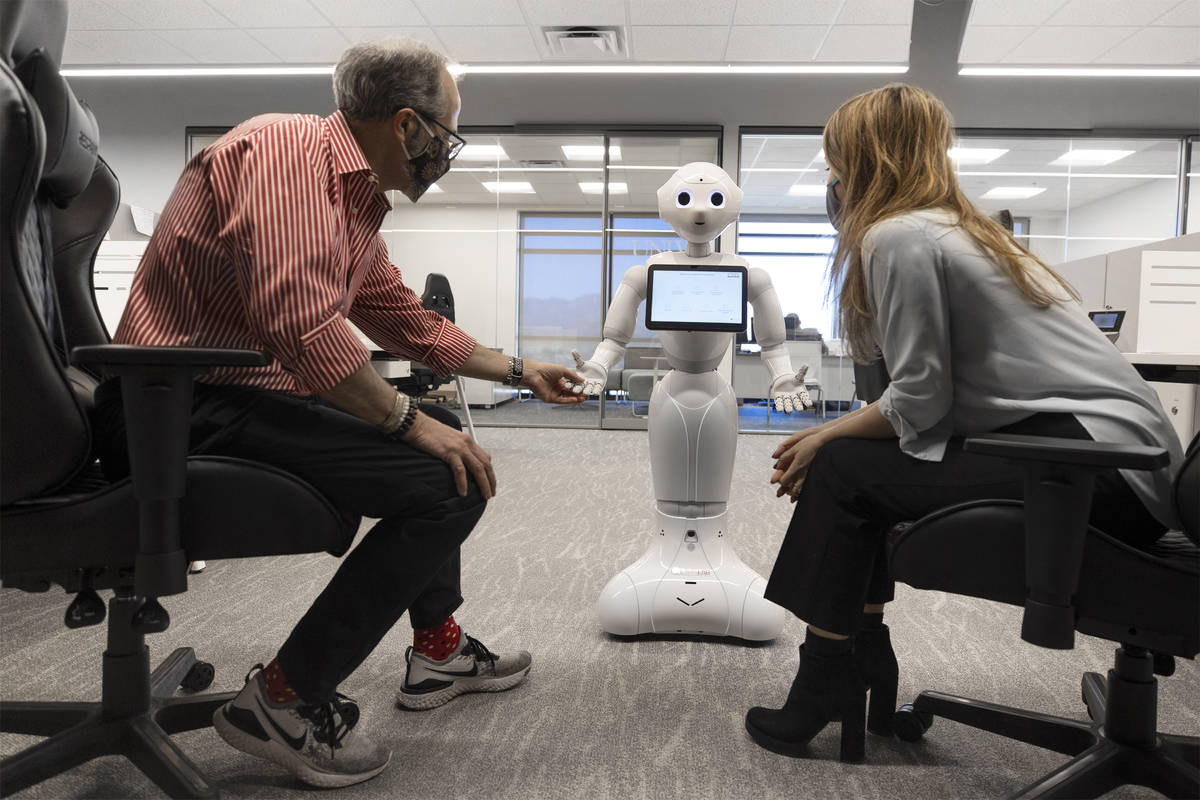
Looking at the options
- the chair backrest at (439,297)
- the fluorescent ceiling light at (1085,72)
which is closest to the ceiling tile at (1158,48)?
the fluorescent ceiling light at (1085,72)

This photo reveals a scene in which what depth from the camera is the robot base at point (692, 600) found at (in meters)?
1.94

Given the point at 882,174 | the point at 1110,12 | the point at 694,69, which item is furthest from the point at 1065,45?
the point at 882,174

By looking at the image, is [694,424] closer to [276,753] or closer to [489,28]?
[276,753]

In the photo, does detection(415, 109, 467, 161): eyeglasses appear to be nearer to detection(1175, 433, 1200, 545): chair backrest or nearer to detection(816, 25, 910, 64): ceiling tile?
detection(1175, 433, 1200, 545): chair backrest

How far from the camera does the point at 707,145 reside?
675 centimetres

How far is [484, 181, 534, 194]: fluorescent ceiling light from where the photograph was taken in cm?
704

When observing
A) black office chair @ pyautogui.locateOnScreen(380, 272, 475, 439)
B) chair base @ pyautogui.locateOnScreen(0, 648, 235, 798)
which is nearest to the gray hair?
chair base @ pyautogui.locateOnScreen(0, 648, 235, 798)

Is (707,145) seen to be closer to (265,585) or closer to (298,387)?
(265,585)

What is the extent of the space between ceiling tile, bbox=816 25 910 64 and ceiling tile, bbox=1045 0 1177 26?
928 millimetres

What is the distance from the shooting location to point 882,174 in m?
1.33

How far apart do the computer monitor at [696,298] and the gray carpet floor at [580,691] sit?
2.67 feet

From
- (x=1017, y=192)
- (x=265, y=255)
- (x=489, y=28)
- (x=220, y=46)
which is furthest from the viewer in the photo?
(x=1017, y=192)

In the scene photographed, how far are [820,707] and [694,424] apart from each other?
0.89 meters

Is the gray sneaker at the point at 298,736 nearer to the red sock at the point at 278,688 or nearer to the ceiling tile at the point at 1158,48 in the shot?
the red sock at the point at 278,688
